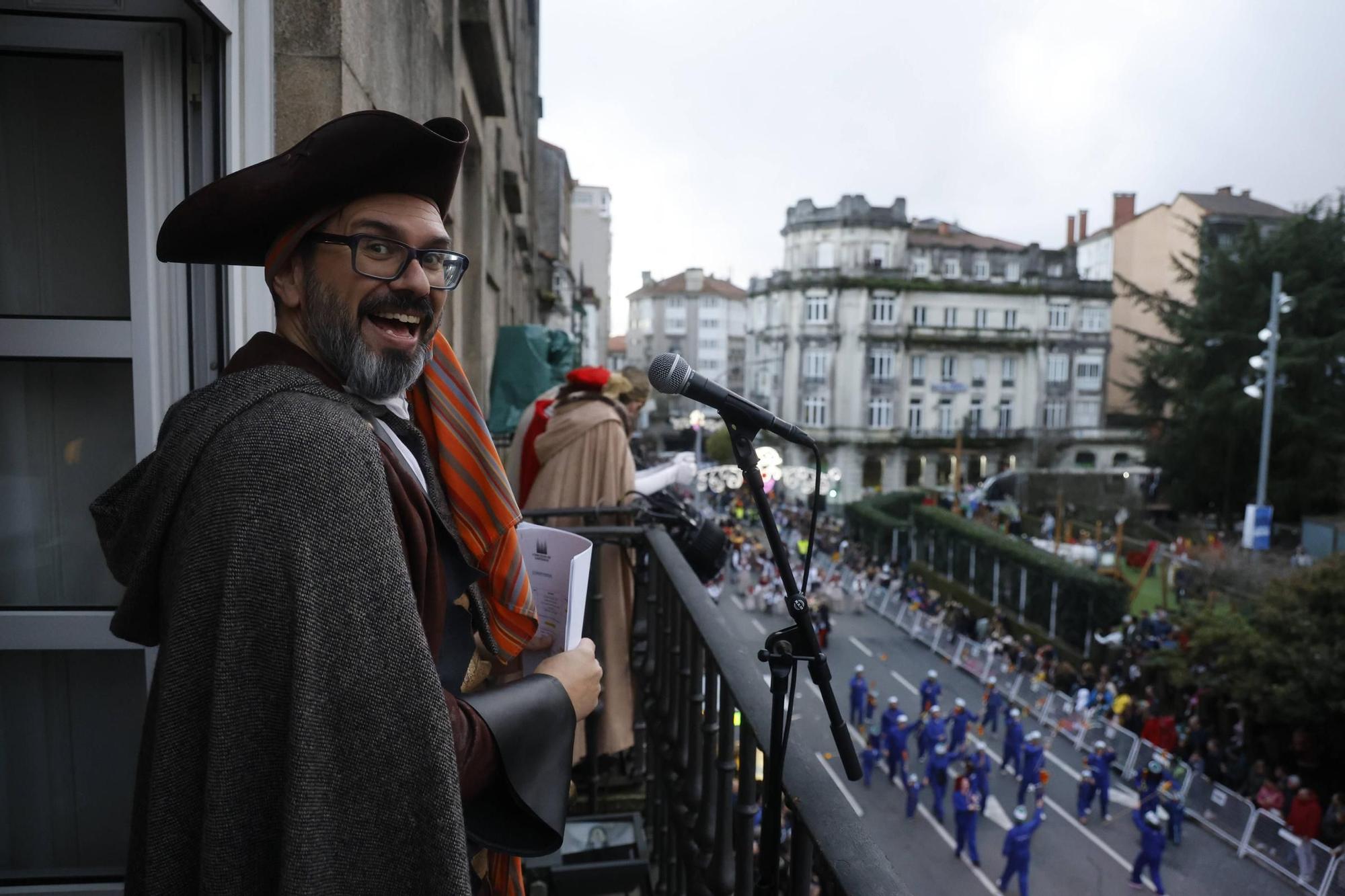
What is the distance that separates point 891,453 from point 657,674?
146ft

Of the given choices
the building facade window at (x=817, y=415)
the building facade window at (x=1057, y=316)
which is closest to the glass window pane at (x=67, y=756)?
the building facade window at (x=817, y=415)

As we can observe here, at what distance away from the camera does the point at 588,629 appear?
145 inches

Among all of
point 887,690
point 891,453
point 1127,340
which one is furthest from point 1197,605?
point 1127,340

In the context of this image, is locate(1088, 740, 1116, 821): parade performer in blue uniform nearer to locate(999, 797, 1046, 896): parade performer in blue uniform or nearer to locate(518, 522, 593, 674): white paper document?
locate(999, 797, 1046, 896): parade performer in blue uniform

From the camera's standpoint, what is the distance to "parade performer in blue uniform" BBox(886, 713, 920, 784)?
1491cm

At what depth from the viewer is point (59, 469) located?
2.19 metres

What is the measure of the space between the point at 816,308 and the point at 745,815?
143 ft

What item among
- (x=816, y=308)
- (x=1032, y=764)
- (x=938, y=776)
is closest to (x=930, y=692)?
(x=938, y=776)

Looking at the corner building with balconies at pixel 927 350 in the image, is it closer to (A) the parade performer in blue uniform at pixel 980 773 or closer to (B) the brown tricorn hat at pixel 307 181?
(A) the parade performer in blue uniform at pixel 980 773

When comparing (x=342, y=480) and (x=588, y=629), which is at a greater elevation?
(x=342, y=480)

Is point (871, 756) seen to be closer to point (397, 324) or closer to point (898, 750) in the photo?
point (898, 750)

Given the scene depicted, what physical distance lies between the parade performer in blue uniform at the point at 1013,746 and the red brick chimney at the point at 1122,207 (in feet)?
140

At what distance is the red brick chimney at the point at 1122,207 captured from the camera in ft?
166

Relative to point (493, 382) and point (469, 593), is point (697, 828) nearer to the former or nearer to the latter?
point (469, 593)
